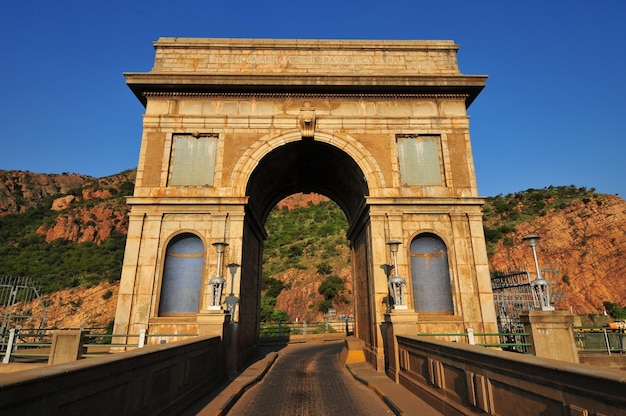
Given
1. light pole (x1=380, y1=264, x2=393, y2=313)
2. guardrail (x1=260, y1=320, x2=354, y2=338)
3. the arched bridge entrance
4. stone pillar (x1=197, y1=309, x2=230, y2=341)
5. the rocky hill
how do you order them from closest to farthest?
1. stone pillar (x1=197, y1=309, x2=230, y2=341)
2. light pole (x1=380, y1=264, x2=393, y2=313)
3. the arched bridge entrance
4. guardrail (x1=260, y1=320, x2=354, y2=338)
5. the rocky hill

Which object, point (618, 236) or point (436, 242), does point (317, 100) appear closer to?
point (436, 242)

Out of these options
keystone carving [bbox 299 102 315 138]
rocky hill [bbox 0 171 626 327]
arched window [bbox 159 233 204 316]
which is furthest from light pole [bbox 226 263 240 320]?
rocky hill [bbox 0 171 626 327]

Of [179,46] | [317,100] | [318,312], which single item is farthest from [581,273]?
[179,46]

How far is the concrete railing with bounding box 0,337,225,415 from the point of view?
11.3ft

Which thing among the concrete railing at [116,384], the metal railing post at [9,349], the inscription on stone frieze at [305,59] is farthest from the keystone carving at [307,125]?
the metal railing post at [9,349]

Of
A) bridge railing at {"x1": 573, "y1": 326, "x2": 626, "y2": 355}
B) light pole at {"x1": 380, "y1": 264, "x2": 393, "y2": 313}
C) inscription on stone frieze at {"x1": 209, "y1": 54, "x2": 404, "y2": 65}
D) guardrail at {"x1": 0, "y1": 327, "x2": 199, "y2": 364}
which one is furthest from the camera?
inscription on stone frieze at {"x1": 209, "y1": 54, "x2": 404, "y2": 65}

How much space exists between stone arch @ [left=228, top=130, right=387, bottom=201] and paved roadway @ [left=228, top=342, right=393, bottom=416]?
7.84m

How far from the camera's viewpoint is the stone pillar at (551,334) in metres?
8.93

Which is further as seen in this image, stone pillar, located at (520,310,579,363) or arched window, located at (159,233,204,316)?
arched window, located at (159,233,204,316)

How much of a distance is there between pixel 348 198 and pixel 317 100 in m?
6.43

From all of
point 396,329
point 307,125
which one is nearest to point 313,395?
point 396,329

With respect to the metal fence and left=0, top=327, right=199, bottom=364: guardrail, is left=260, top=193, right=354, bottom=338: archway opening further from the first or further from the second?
left=0, top=327, right=199, bottom=364: guardrail

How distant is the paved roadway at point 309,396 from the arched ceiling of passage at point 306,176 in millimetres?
7705

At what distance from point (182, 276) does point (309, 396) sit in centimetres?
743
